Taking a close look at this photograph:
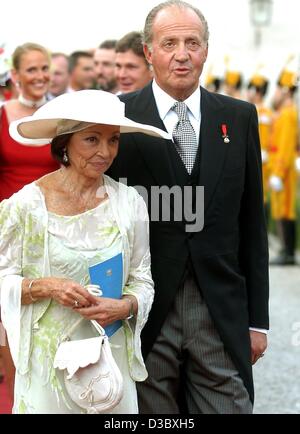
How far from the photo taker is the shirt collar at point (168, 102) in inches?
148

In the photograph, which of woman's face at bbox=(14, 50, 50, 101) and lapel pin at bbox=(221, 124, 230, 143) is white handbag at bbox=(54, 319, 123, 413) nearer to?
lapel pin at bbox=(221, 124, 230, 143)

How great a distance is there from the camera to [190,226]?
12.1 feet

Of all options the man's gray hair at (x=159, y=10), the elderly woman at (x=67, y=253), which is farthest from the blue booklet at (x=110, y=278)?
the man's gray hair at (x=159, y=10)

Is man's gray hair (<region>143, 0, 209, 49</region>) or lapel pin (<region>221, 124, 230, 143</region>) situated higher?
man's gray hair (<region>143, 0, 209, 49</region>)

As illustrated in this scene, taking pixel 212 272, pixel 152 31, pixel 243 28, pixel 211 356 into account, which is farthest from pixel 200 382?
pixel 243 28

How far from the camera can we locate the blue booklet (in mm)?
3275

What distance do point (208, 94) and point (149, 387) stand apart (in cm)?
107

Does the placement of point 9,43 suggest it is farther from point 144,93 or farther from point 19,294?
point 19,294

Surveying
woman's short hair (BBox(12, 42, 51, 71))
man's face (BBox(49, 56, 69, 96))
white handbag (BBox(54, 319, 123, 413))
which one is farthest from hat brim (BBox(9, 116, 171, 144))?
man's face (BBox(49, 56, 69, 96))

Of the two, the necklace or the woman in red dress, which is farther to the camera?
the necklace

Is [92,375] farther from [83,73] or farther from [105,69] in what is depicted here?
[83,73]

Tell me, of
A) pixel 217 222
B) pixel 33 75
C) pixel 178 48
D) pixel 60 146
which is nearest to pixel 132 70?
pixel 33 75

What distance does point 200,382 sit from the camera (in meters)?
3.74

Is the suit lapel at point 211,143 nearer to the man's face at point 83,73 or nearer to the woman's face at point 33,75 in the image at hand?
the woman's face at point 33,75
